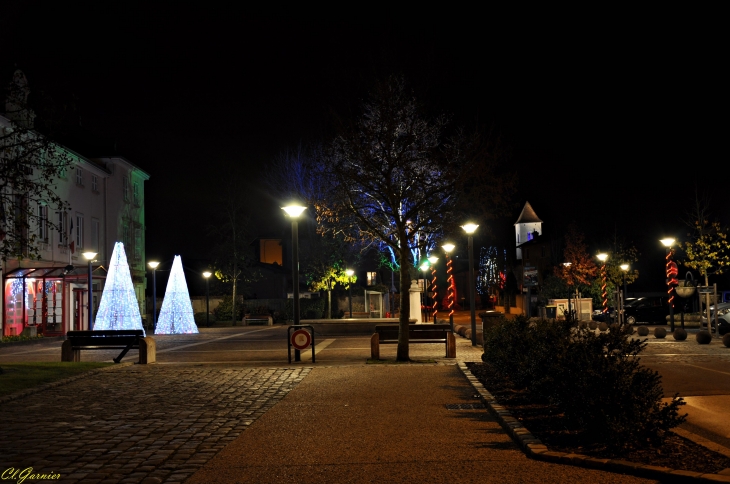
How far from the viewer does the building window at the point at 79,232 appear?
4196 cm

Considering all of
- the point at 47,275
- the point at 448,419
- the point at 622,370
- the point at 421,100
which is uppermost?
A: the point at 421,100

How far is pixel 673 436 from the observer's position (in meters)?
8.08

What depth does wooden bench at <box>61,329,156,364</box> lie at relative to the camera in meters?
19.6

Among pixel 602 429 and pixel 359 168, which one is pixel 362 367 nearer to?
pixel 359 168

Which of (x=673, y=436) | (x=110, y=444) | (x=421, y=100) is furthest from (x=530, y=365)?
(x=421, y=100)

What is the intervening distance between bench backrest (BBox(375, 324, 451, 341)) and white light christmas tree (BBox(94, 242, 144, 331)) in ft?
Answer: 52.9

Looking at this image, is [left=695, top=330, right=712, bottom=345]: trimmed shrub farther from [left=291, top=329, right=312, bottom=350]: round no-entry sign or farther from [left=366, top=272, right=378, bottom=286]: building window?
[left=366, top=272, right=378, bottom=286]: building window

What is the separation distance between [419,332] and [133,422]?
11409 mm

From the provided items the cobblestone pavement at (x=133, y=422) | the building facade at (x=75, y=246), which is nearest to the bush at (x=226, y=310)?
the building facade at (x=75, y=246)

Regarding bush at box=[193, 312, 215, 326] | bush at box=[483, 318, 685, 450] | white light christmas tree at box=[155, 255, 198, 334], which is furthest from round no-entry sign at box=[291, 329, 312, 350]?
bush at box=[193, 312, 215, 326]

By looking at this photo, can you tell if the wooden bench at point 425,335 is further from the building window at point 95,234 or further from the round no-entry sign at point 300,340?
the building window at point 95,234

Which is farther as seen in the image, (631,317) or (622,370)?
(631,317)

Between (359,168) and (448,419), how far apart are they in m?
10.5

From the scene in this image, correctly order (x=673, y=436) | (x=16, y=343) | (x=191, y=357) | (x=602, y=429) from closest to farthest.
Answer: (x=602, y=429)
(x=673, y=436)
(x=191, y=357)
(x=16, y=343)
